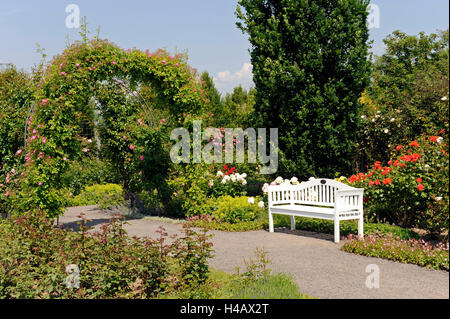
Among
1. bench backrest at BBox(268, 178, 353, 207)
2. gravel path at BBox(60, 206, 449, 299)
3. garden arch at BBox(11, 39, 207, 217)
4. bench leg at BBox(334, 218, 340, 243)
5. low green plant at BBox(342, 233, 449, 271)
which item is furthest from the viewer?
garden arch at BBox(11, 39, 207, 217)

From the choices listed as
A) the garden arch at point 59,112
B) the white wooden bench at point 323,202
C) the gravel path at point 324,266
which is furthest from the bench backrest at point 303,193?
the garden arch at point 59,112

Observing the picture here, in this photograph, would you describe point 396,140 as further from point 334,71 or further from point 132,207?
point 132,207

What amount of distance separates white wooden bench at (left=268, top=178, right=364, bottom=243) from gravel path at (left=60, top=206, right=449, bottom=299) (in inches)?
16.7

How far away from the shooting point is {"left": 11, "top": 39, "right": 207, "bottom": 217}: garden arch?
8172 millimetres

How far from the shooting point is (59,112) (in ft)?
26.9

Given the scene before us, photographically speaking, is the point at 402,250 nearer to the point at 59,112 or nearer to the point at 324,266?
the point at 324,266

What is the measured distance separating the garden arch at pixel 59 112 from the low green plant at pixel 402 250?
215 inches

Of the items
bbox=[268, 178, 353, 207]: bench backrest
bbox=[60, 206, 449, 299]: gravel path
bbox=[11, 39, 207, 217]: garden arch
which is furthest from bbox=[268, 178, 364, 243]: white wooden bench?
bbox=[11, 39, 207, 217]: garden arch

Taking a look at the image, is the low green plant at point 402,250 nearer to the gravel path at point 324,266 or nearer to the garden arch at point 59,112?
the gravel path at point 324,266

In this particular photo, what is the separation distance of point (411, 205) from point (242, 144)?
7586 millimetres

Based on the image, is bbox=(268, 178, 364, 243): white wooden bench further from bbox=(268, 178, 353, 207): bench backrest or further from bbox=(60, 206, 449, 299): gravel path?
bbox=(60, 206, 449, 299): gravel path

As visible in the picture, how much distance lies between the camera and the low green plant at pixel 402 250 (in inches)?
212

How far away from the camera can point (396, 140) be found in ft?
32.9
